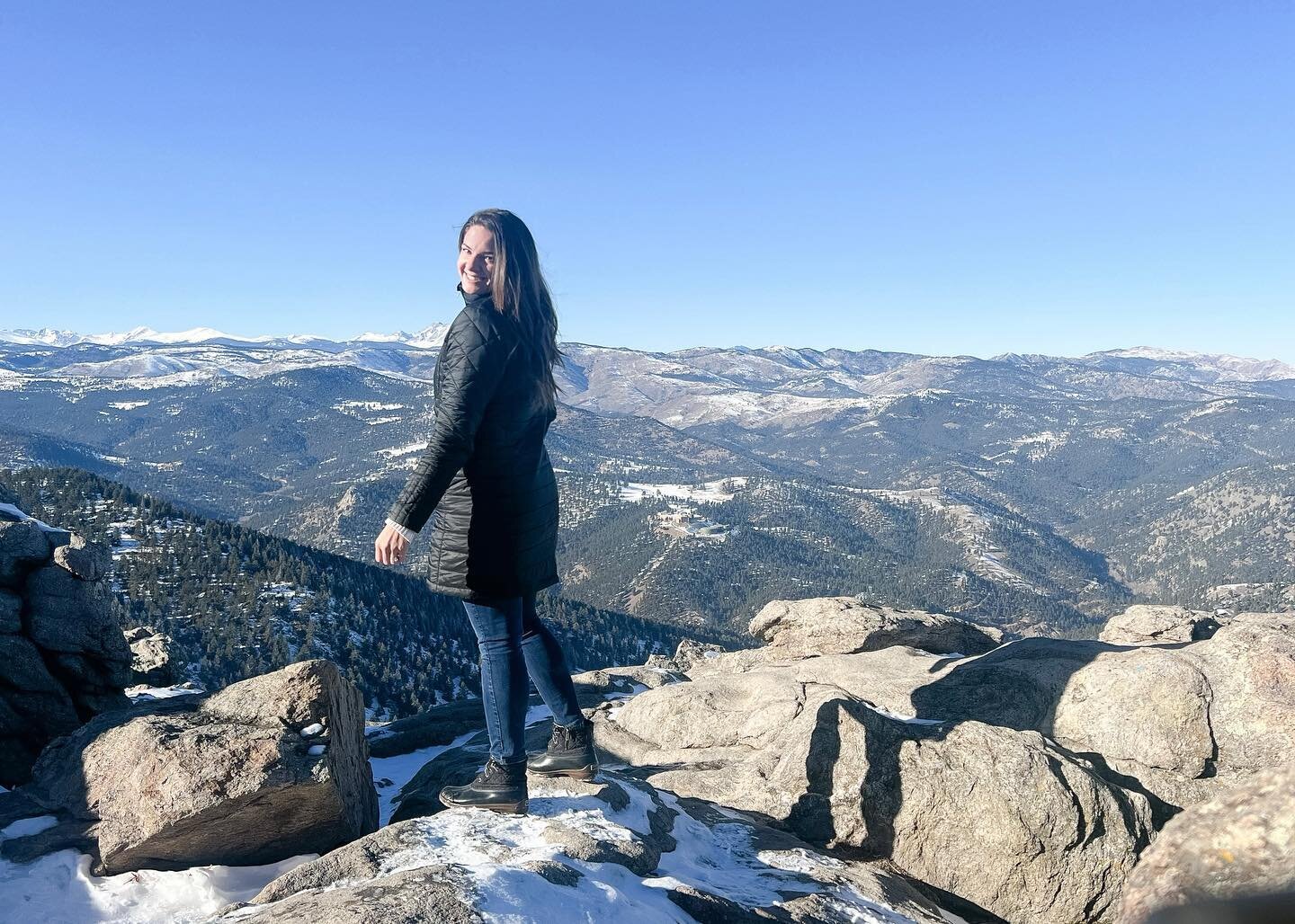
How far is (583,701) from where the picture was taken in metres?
30.5

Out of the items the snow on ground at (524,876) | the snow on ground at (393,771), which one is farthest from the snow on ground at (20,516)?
the snow on ground at (524,876)

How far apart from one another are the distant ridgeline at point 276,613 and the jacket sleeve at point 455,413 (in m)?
132

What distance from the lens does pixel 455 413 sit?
7.05 meters

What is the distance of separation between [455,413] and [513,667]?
117 inches

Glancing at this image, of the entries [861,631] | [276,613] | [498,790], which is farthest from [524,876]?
[276,613]

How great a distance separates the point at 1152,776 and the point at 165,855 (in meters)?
17.1

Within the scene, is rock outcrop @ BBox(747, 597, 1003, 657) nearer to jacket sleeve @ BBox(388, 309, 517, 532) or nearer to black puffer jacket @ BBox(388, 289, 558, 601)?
black puffer jacket @ BBox(388, 289, 558, 601)

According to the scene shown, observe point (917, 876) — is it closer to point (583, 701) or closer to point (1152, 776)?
point (1152, 776)

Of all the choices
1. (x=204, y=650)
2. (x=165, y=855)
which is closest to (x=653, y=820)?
(x=165, y=855)

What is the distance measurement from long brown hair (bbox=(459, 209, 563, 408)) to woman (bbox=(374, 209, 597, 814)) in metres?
0.01

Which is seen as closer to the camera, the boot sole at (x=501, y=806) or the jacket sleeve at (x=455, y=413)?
the jacket sleeve at (x=455, y=413)

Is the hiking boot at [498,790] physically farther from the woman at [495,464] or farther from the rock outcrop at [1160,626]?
the rock outcrop at [1160,626]

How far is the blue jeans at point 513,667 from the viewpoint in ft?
26.0

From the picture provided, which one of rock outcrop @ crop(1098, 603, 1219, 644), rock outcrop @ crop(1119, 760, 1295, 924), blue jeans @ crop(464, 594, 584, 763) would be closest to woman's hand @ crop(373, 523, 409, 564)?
blue jeans @ crop(464, 594, 584, 763)
